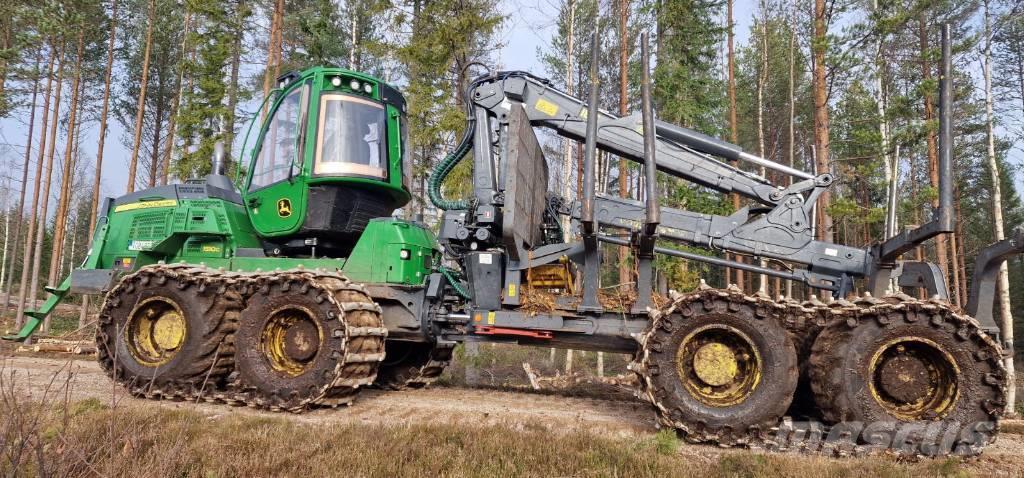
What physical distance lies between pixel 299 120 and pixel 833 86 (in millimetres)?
13039

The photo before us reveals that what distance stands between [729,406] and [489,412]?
2402 millimetres

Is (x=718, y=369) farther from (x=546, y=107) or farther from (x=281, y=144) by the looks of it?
(x=281, y=144)

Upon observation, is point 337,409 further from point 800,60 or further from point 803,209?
point 800,60

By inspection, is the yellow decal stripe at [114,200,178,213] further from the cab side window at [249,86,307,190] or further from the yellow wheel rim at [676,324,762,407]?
the yellow wheel rim at [676,324,762,407]

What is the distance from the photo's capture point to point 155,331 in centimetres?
673

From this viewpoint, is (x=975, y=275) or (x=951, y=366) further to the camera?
(x=975, y=275)

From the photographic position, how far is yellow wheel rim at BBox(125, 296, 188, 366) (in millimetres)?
6594

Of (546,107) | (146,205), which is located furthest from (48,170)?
(546,107)

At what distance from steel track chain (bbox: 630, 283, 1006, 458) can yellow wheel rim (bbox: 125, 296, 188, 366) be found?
5257mm

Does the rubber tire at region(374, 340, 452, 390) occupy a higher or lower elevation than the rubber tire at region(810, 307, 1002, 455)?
lower

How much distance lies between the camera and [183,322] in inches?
256

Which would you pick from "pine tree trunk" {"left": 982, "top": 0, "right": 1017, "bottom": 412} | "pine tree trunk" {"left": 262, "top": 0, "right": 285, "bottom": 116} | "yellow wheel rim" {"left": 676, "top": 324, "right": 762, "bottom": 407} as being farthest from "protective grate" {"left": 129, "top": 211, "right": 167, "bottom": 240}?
"pine tree trunk" {"left": 982, "top": 0, "right": 1017, "bottom": 412}

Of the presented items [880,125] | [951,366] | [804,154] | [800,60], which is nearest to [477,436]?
[951,366]

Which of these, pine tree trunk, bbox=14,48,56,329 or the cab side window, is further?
pine tree trunk, bbox=14,48,56,329
